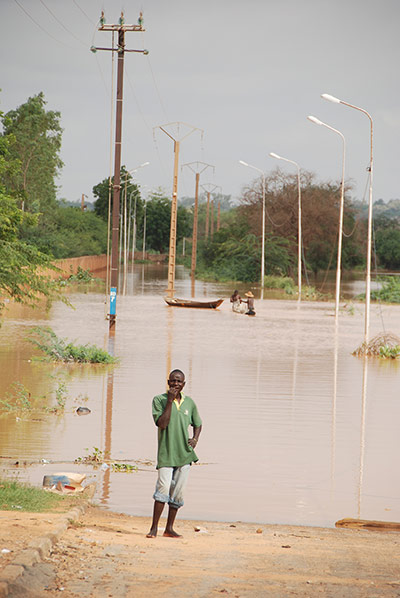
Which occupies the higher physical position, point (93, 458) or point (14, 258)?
point (14, 258)

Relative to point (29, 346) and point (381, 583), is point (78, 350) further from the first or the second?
point (381, 583)

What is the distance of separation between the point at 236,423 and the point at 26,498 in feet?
22.9

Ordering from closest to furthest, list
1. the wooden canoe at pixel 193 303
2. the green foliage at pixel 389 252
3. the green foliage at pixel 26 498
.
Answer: the green foliage at pixel 26 498
the wooden canoe at pixel 193 303
the green foliage at pixel 389 252

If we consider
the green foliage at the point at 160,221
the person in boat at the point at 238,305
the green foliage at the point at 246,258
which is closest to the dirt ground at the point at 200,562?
the person in boat at the point at 238,305

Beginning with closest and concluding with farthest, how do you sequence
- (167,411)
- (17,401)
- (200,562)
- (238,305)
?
(200,562), (167,411), (17,401), (238,305)

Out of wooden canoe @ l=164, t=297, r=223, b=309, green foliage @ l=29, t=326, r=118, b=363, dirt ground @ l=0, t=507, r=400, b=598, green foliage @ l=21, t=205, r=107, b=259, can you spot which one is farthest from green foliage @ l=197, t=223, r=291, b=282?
dirt ground @ l=0, t=507, r=400, b=598

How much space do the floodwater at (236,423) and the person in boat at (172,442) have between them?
1.87 m

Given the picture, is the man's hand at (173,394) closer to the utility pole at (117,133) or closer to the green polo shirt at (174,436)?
the green polo shirt at (174,436)

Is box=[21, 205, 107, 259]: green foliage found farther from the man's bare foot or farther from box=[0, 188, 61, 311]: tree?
the man's bare foot

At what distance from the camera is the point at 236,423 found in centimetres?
1617

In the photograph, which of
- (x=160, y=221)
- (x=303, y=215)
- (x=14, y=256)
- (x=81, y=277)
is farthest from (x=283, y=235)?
(x=14, y=256)

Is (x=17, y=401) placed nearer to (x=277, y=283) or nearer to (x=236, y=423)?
(x=236, y=423)

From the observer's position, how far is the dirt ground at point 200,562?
629 cm

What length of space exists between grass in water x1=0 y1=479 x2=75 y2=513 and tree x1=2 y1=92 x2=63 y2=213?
67.6 m
